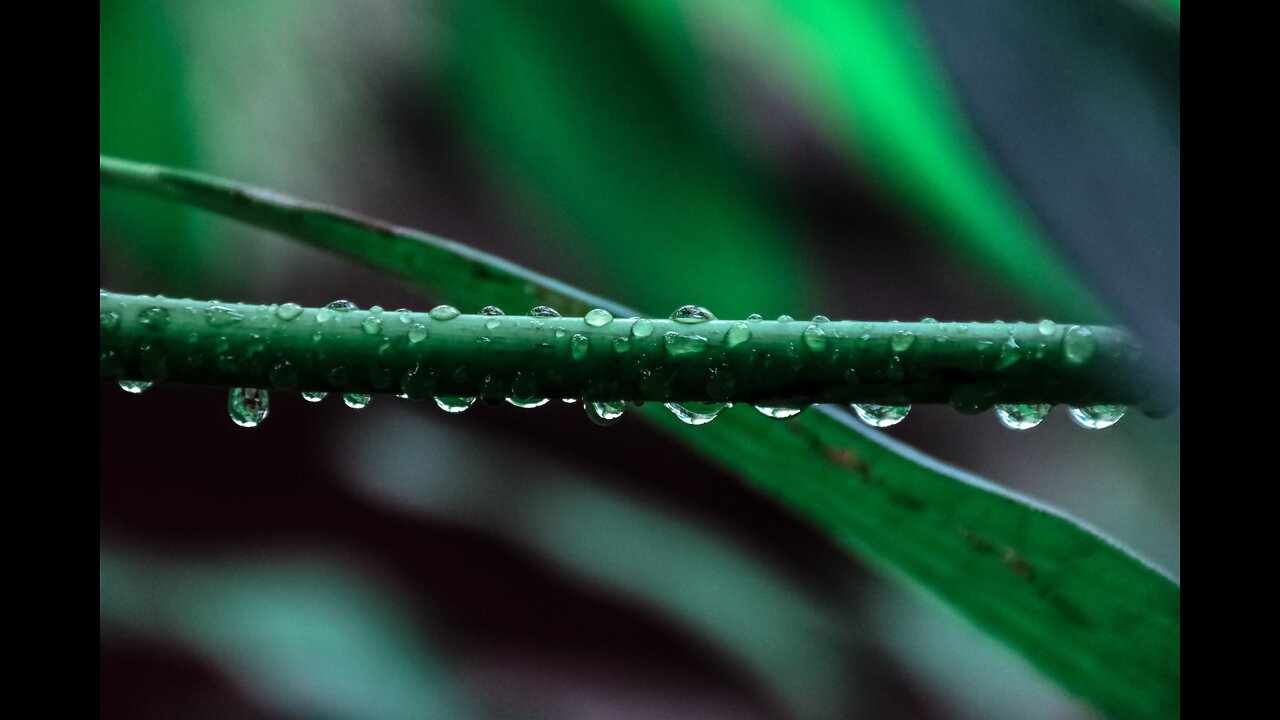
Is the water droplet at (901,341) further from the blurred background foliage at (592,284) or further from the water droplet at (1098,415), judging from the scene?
the blurred background foliage at (592,284)

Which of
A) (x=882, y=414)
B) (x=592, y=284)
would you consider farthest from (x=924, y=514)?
(x=592, y=284)

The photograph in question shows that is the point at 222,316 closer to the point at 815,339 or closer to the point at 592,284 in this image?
the point at 815,339

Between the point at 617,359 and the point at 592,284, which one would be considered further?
the point at 592,284

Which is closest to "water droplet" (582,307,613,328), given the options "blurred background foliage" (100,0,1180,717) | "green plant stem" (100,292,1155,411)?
"green plant stem" (100,292,1155,411)

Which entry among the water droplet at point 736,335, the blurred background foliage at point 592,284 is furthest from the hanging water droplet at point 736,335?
the blurred background foliage at point 592,284
